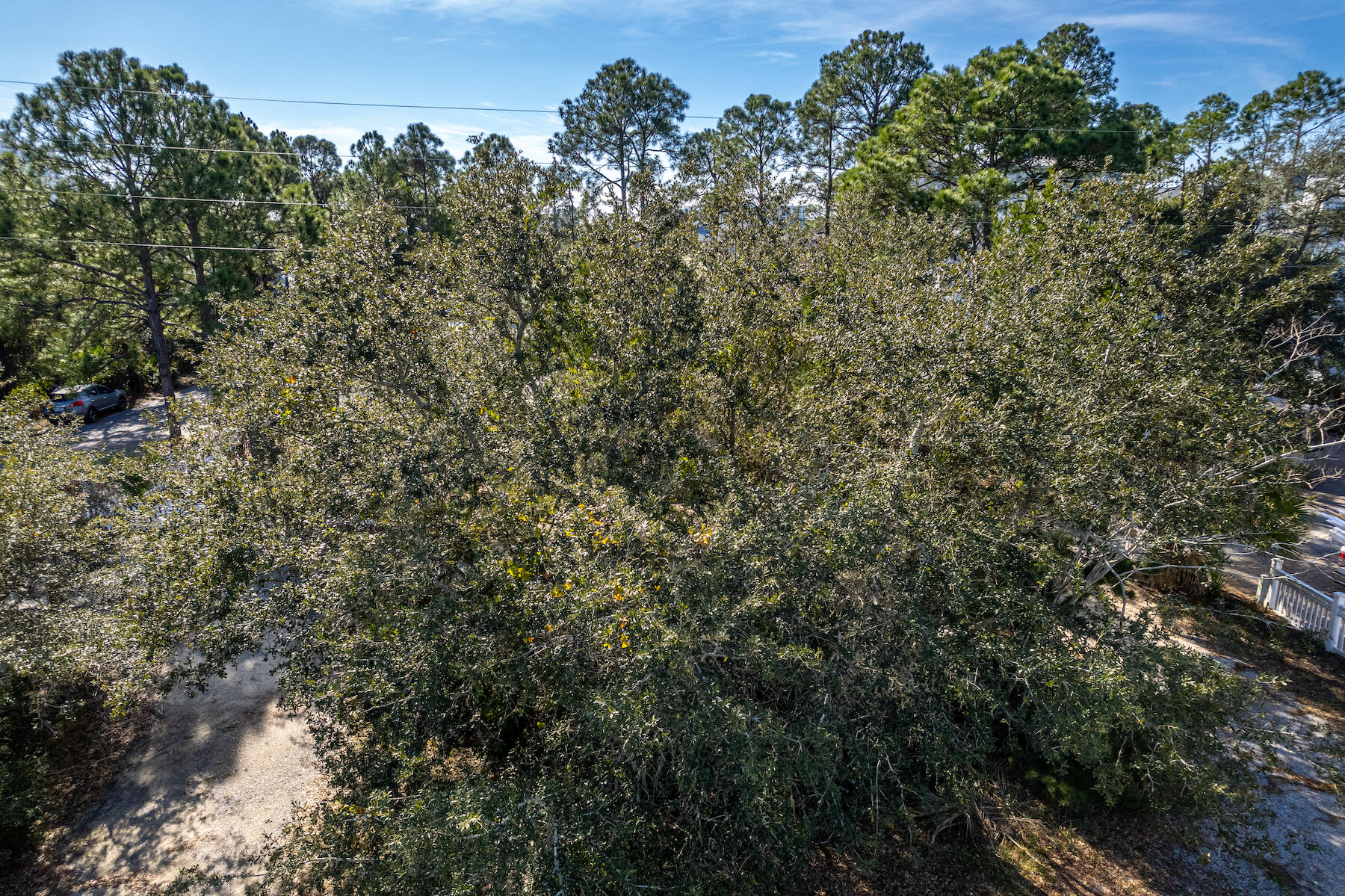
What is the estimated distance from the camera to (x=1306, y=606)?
11.9 m

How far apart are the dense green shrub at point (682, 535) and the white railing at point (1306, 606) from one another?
407cm

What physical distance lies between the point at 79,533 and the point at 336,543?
15.7 feet

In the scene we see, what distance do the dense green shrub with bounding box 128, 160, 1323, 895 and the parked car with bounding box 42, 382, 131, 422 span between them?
674 inches

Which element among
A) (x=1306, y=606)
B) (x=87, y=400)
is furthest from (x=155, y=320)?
(x=1306, y=606)

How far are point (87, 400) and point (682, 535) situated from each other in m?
25.3

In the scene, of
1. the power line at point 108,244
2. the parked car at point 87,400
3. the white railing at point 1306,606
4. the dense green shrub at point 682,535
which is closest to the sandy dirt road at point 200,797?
the dense green shrub at point 682,535

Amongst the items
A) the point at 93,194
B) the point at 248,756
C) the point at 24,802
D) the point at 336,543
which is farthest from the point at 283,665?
the point at 93,194

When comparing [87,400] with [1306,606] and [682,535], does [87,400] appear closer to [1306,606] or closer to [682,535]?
[682,535]

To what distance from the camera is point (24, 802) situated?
7781mm

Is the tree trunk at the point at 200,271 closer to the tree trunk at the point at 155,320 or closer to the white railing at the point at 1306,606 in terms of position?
the tree trunk at the point at 155,320

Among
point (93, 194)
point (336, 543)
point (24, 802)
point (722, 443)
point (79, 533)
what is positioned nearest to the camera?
point (336, 543)

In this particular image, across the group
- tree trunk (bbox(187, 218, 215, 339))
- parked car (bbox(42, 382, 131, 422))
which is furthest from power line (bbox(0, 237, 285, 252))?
parked car (bbox(42, 382, 131, 422))

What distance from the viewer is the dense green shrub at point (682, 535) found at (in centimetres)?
588

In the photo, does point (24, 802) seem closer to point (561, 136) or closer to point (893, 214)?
point (893, 214)
